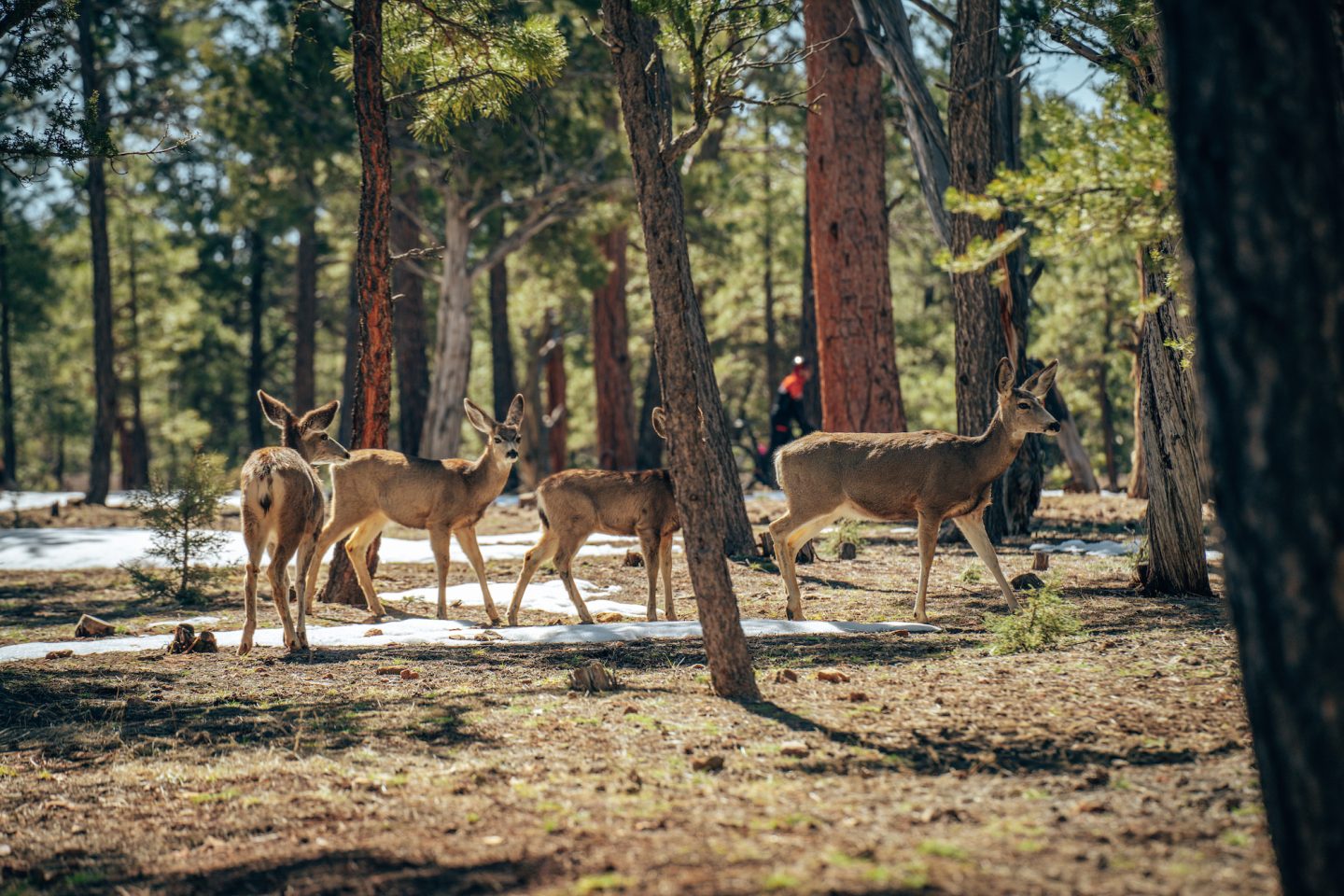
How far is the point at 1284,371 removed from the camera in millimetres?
3059

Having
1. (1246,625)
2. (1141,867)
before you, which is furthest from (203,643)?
(1246,625)

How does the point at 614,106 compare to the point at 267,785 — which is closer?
the point at 267,785

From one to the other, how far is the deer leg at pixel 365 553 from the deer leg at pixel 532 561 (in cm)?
142

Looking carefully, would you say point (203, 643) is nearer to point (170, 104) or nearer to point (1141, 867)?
point (1141, 867)

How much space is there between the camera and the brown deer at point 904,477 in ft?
33.6

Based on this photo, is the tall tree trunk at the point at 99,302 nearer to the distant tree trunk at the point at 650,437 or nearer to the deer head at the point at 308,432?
the distant tree trunk at the point at 650,437

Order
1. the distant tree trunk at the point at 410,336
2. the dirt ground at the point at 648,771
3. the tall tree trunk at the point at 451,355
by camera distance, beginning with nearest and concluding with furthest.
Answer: the dirt ground at the point at 648,771 → the tall tree trunk at the point at 451,355 → the distant tree trunk at the point at 410,336

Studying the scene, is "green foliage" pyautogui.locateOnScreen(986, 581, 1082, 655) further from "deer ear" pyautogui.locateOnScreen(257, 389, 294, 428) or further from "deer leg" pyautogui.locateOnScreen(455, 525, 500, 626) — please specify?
"deer ear" pyautogui.locateOnScreen(257, 389, 294, 428)

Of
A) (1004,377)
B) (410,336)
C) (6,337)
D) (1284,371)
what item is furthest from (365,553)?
(6,337)

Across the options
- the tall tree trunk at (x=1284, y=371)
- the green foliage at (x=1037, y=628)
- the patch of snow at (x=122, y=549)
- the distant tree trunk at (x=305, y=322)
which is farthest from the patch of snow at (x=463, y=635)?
the distant tree trunk at (x=305, y=322)

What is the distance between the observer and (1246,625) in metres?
3.20

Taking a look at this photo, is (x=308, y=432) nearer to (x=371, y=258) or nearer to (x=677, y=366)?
(x=371, y=258)

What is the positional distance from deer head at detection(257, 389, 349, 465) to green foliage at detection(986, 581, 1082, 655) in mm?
6178

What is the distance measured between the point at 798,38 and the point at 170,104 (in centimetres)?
1254
